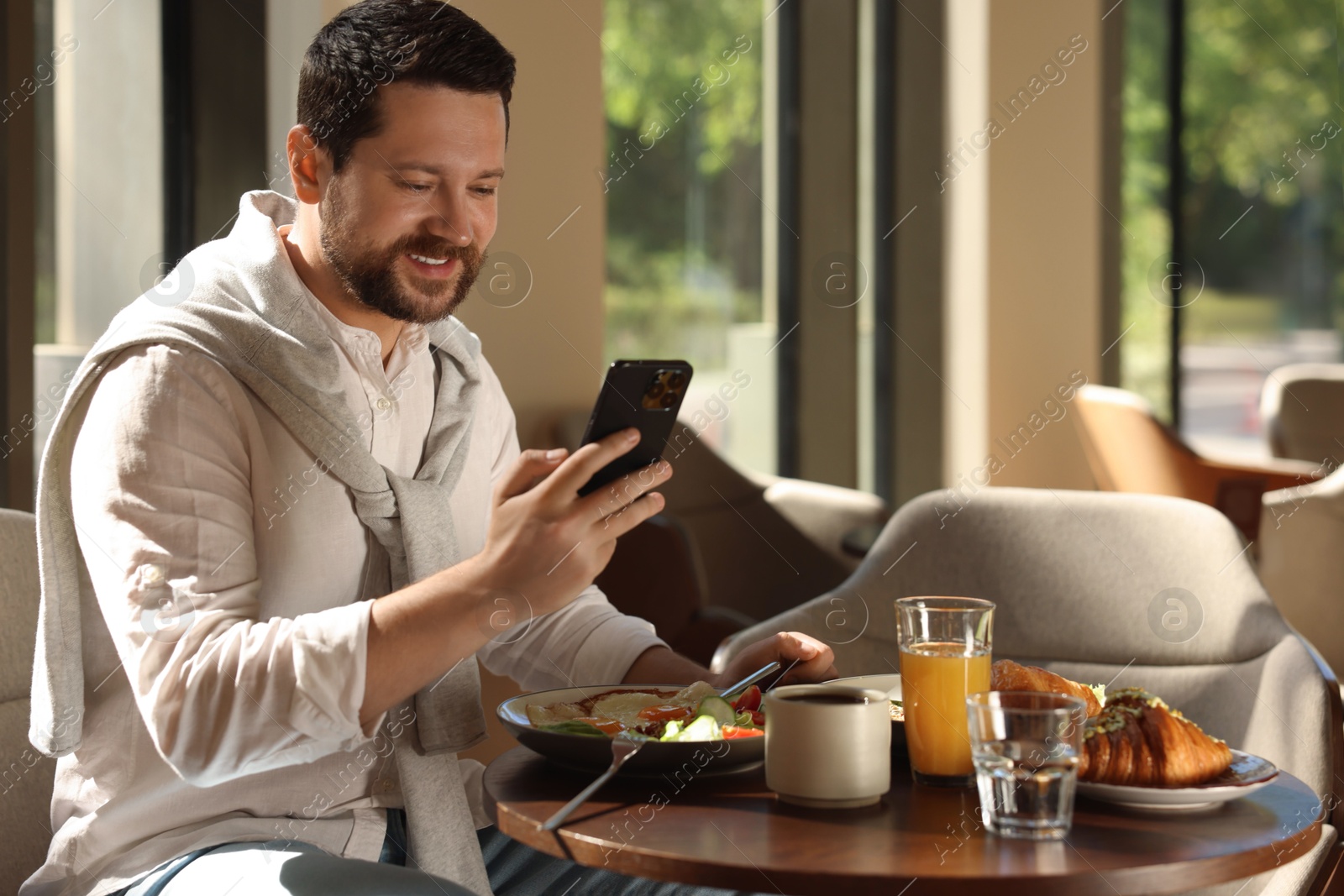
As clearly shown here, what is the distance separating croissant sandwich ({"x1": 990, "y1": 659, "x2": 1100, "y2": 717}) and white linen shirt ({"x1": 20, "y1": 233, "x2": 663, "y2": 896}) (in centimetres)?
43

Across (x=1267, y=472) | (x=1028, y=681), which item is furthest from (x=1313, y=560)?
Answer: (x=1028, y=681)

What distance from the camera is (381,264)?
126 centimetres

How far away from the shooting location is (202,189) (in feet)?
6.72

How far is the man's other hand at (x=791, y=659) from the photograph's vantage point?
118 cm

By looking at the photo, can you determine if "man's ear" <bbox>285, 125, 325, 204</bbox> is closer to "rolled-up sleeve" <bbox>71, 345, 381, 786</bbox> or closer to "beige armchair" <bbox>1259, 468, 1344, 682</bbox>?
"rolled-up sleeve" <bbox>71, 345, 381, 786</bbox>

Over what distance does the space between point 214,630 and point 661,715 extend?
0.38m

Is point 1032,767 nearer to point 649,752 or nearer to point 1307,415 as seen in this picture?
point 649,752

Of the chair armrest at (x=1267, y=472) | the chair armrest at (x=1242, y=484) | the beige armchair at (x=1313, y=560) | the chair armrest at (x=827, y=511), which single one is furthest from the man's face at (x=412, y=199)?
the chair armrest at (x=1267, y=472)

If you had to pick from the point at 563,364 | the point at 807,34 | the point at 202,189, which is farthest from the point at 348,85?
the point at 807,34

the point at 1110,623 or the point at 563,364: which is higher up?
the point at 563,364

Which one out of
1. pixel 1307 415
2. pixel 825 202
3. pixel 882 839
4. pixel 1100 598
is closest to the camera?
pixel 882 839

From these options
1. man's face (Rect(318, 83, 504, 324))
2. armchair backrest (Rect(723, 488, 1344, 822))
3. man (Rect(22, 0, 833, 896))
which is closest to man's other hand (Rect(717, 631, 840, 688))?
man (Rect(22, 0, 833, 896))

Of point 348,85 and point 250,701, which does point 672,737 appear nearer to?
point 250,701

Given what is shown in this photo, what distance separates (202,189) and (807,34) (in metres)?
1.97
